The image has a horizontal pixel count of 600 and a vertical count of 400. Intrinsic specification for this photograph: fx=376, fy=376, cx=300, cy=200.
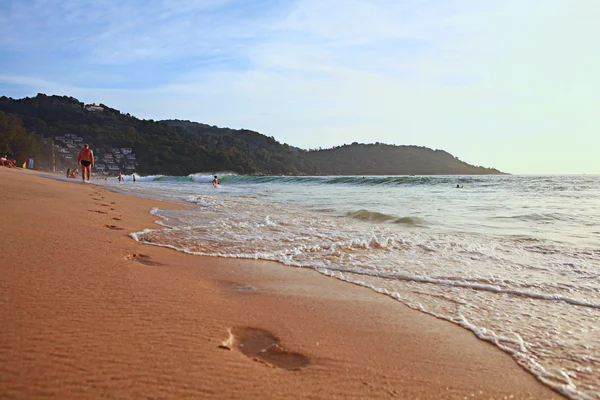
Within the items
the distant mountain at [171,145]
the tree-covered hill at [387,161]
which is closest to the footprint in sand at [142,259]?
the distant mountain at [171,145]

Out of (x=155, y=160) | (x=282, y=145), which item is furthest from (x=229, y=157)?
(x=282, y=145)

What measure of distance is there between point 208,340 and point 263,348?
0.30m

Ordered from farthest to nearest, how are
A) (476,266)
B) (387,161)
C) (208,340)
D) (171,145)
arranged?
(387,161)
(171,145)
(476,266)
(208,340)

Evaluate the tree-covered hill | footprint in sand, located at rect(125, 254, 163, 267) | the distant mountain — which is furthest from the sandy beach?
the tree-covered hill

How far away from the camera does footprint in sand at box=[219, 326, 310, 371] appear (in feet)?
5.98

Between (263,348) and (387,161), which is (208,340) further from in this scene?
(387,161)

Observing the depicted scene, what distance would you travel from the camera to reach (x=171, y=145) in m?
89.9

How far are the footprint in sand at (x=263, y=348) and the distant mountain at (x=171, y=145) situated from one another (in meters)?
48.7

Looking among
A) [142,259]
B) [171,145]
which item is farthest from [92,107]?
[142,259]

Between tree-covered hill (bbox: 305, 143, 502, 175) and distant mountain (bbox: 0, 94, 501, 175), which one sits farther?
tree-covered hill (bbox: 305, 143, 502, 175)

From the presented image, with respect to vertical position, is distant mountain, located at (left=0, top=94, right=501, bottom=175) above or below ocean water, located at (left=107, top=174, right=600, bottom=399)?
above

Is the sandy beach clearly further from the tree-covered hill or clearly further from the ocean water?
the tree-covered hill

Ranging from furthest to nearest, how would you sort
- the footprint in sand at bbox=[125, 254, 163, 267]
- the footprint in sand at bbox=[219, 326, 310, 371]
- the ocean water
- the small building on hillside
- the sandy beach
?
the small building on hillside, the footprint in sand at bbox=[125, 254, 163, 267], the ocean water, the footprint in sand at bbox=[219, 326, 310, 371], the sandy beach

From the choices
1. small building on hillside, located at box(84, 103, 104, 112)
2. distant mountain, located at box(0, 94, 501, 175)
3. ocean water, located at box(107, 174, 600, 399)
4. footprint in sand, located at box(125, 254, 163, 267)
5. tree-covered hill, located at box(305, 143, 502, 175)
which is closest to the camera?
ocean water, located at box(107, 174, 600, 399)
